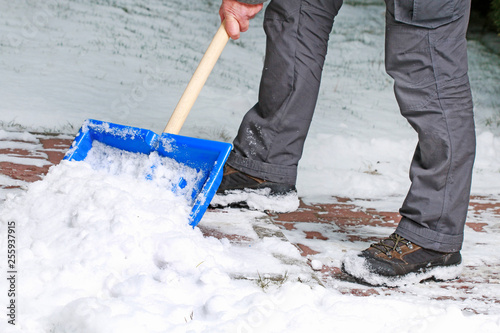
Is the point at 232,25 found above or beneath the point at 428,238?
above

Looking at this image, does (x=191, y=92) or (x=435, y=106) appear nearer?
(x=435, y=106)

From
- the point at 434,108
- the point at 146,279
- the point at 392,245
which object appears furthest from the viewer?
the point at 392,245

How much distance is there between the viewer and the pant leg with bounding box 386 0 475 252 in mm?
1861

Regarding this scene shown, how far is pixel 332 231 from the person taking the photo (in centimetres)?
247

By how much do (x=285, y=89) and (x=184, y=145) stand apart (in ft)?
1.98

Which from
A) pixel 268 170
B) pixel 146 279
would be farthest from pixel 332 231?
pixel 146 279

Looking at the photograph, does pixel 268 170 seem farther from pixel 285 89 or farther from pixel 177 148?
pixel 177 148

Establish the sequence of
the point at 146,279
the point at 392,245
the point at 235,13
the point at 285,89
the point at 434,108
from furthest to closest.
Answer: the point at 285,89 < the point at 235,13 < the point at 392,245 < the point at 434,108 < the point at 146,279

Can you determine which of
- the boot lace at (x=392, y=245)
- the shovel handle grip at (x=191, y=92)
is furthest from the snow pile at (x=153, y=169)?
the boot lace at (x=392, y=245)

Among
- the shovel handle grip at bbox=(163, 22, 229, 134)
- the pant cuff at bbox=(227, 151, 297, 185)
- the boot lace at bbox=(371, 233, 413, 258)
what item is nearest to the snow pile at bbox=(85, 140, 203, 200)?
the shovel handle grip at bbox=(163, 22, 229, 134)

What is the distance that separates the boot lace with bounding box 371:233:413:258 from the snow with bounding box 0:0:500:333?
0.16 meters

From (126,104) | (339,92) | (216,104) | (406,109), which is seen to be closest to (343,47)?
(339,92)

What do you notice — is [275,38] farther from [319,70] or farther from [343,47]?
[343,47]

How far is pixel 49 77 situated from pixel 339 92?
9.15 feet
